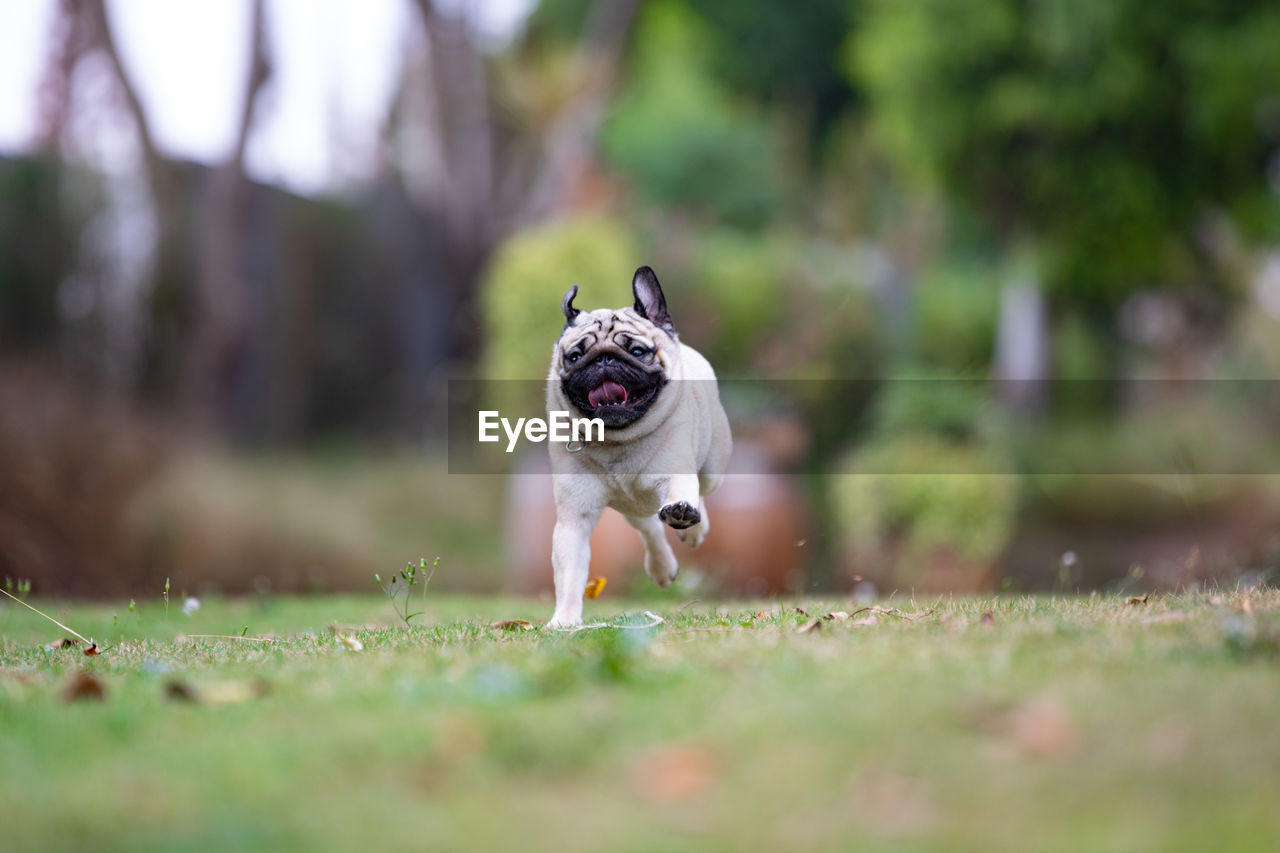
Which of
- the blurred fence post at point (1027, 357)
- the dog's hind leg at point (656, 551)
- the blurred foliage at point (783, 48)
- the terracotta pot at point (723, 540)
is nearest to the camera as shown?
the dog's hind leg at point (656, 551)

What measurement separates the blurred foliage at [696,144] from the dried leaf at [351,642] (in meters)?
14.2

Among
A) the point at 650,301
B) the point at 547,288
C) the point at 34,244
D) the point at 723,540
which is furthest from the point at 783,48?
the point at 650,301

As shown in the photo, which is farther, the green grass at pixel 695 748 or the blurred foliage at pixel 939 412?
the blurred foliage at pixel 939 412

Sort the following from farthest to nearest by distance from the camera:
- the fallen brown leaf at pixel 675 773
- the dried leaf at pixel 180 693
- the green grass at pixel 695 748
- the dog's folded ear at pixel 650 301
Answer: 1. the dog's folded ear at pixel 650 301
2. the dried leaf at pixel 180 693
3. the fallen brown leaf at pixel 675 773
4. the green grass at pixel 695 748

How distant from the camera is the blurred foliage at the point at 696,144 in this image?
19.3 meters

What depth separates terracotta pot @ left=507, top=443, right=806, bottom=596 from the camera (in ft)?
31.5

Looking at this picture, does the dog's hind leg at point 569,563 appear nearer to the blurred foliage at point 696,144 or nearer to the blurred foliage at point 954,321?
the blurred foliage at point 954,321

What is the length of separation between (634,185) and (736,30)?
137 inches

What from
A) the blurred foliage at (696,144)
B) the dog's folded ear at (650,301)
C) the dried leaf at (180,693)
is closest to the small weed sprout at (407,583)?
the dried leaf at (180,693)

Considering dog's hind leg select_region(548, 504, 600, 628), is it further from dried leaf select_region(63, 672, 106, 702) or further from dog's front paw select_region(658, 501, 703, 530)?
dried leaf select_region(63, 672, 106, 702)

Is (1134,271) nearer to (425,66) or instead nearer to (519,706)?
(425,66)

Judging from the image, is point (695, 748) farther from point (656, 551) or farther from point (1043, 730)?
point (656, 551)

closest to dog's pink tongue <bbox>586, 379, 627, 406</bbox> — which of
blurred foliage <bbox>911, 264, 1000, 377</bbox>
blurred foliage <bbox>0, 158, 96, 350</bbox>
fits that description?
blurred foliage <bbox>0, 158, 96, 350</bbox>

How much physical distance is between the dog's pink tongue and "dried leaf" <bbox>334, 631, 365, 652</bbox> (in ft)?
3.75
